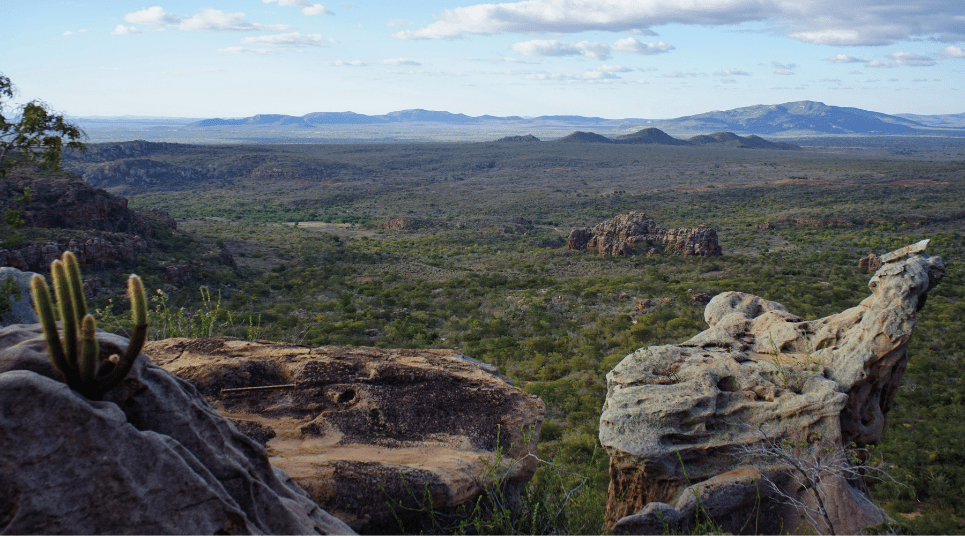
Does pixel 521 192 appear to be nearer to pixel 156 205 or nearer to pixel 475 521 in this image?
pixel 156 205

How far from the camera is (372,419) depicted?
6660mm

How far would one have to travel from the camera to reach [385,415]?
6727mm

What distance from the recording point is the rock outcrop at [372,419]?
542cm

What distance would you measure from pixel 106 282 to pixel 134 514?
80.7 ft

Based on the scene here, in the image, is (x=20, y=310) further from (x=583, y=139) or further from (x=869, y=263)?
(x=583, y=139)

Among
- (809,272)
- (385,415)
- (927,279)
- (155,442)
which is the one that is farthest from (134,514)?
(809,272)

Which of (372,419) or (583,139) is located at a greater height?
(583,139)

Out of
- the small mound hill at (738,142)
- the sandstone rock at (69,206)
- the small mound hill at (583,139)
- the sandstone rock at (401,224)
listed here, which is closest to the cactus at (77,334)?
the sandstone rock at (69,206)

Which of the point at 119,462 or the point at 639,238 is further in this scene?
the point at 639,238

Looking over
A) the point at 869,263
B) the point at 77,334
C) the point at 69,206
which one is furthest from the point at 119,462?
the point at 869,263

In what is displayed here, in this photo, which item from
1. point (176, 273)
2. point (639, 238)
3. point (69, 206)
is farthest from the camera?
point (639, 238)

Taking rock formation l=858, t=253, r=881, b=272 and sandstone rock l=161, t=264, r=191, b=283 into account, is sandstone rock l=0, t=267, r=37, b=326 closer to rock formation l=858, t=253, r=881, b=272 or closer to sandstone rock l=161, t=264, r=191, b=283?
sandstone rock l=161, t=264, r=191, b=283

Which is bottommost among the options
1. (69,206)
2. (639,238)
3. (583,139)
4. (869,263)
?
(869,263)

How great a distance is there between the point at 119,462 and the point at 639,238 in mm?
34523
